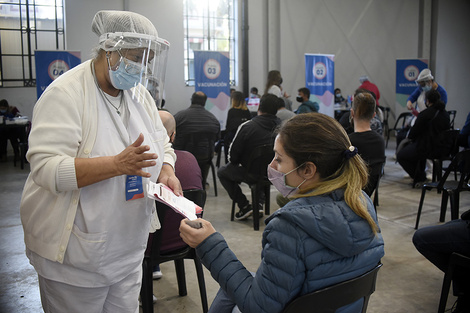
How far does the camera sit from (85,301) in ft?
4.87

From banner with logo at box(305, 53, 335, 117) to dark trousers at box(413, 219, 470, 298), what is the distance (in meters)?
6.16

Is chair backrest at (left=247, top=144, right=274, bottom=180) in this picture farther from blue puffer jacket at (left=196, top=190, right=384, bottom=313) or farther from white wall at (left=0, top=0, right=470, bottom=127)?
white wall at (left=0, top=0, right=470, bottom=127)

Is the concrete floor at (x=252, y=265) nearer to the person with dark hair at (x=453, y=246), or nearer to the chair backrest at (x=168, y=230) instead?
the person with dark hair at (x=453, y=246)

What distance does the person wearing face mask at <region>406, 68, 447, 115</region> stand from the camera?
6.34 meters

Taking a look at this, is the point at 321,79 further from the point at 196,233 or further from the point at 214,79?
the point at 196,233

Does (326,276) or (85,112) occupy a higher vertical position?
(85,112)

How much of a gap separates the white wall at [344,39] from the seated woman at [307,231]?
369 inches

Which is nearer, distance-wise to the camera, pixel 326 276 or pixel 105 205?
pixel 326 276

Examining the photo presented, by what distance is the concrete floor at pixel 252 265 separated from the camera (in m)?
2.76

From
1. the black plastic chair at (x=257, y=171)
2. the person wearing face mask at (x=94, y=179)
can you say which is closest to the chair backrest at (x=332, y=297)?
the person wearing face mask at (x=94, y=179)

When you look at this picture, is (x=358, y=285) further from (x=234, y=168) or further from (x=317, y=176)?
(x=234, y=168)

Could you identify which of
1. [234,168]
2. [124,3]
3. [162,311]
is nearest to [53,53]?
[124,3]

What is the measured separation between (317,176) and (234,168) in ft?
10.1

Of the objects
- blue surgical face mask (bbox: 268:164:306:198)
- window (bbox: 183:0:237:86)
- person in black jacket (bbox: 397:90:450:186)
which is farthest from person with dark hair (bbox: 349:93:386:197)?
window (bbox: 183:0:237:86)
